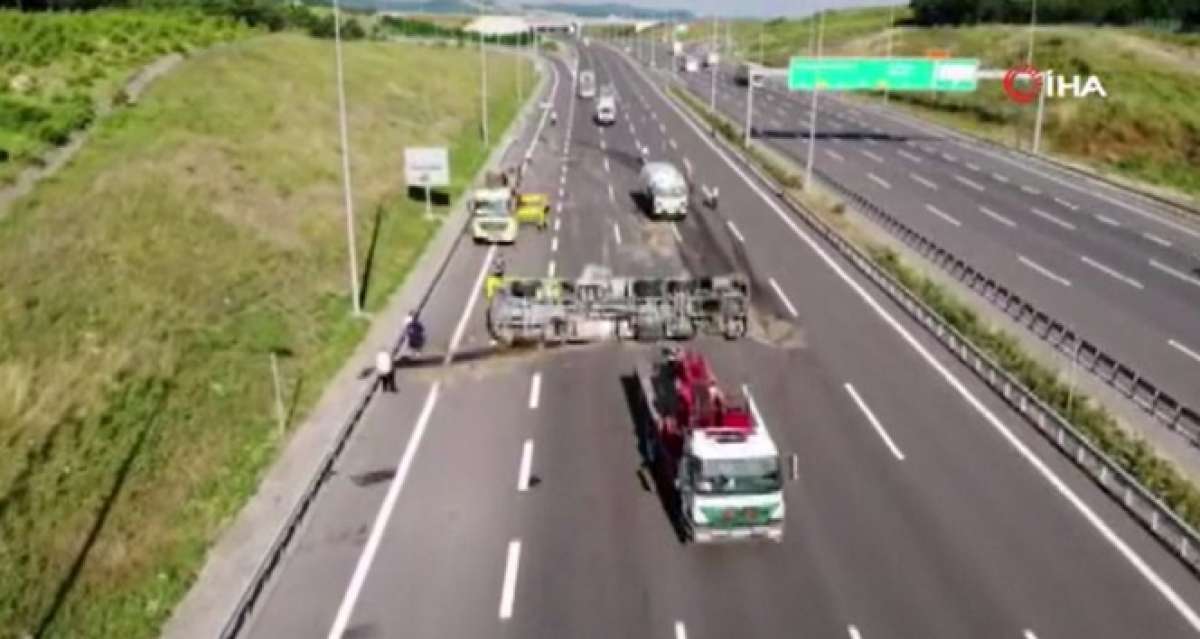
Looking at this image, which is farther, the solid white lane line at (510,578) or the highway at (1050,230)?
the highway at (1050,230)

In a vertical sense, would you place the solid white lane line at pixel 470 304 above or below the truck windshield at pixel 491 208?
below

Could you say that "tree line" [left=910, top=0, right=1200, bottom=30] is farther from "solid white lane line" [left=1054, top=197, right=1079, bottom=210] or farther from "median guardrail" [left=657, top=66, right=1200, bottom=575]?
"median guardrail" [left=657, top=66, right=1200, bottom=575]

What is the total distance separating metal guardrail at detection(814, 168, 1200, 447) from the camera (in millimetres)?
28528

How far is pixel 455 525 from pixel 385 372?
905 centimetres

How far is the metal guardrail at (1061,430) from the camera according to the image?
22906mm

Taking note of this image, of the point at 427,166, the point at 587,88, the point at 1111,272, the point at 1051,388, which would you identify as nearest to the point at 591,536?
the point at 1051,388

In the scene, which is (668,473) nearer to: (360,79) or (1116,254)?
(1116,254)

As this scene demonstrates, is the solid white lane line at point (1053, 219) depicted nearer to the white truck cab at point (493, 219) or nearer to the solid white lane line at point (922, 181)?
the solid white lane line at point (922, 181)

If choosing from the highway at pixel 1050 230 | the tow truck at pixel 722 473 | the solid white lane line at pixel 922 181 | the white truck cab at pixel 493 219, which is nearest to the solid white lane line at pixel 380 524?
the tow truck at pixel 722 473

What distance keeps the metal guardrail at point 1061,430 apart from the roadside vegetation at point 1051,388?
45cm

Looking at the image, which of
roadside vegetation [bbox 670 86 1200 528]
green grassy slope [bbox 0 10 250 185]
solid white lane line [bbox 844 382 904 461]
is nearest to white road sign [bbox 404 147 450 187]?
green grassy slope [bbox 0 10 250 185]

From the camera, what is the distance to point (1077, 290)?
144 feet

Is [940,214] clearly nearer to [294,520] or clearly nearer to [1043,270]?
[1043,270]

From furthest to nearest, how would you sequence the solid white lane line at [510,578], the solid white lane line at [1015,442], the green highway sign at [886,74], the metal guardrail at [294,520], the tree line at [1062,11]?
the tree line at [1062,11]
the green highway sign at [886,74]
the solid white lane line at [1015,442]
the solid white lane line at [510,578]
the metal guardrail at [294,520]
